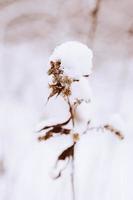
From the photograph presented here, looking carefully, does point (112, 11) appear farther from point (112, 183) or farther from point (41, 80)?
point (112, 183)

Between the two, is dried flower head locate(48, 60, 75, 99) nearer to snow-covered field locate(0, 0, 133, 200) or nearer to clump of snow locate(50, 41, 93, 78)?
clump of snow locate(50, 41, 93, 78)

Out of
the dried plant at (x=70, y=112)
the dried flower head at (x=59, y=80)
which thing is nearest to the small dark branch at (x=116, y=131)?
the dried plant at (x=70, y=112)

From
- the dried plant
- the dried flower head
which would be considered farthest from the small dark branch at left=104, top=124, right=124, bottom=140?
the dried flower head

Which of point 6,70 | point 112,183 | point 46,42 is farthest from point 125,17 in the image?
point 112,183

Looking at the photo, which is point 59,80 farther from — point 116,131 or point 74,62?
point 116,131

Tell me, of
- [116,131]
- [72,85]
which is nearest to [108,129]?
[116,131]

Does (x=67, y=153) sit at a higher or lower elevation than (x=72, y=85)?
lower
